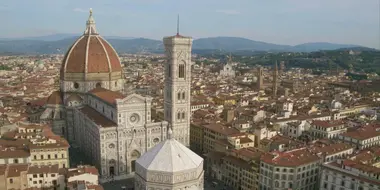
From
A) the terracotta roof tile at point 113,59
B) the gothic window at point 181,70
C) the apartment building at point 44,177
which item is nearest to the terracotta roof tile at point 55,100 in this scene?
the terracotta roof tile at point 113,59

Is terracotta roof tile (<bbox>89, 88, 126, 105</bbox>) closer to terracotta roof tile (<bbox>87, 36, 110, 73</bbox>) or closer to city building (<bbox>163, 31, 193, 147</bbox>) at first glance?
terracotta roof tile (<bbox>87, 36, 110, 73</bbox>)

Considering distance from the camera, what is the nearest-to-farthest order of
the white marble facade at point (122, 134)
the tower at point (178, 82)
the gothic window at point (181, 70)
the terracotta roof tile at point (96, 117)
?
the white marble facade at point (122, 134) → the terracotta roof tile at point (96, 117) → the tower at point (178, 82) → the gothic window at point (181, 70)

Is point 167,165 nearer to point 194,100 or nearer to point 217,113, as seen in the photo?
point 217,113

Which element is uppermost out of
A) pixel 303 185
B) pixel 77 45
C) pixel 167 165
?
pixel 77 45

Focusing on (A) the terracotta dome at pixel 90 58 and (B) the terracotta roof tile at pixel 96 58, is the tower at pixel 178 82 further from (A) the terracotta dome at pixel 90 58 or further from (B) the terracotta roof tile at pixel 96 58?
(A) the terracotta dome at pixel 90 58

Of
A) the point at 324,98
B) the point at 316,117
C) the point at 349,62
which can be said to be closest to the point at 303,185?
the point at 316,117

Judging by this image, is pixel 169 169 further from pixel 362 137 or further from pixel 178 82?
pixel 362 137

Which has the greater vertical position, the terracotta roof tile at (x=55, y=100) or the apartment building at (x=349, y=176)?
the terracotta roof tile at (x=55, y=100)

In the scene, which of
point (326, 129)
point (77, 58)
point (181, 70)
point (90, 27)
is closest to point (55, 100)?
point (77, 58)
